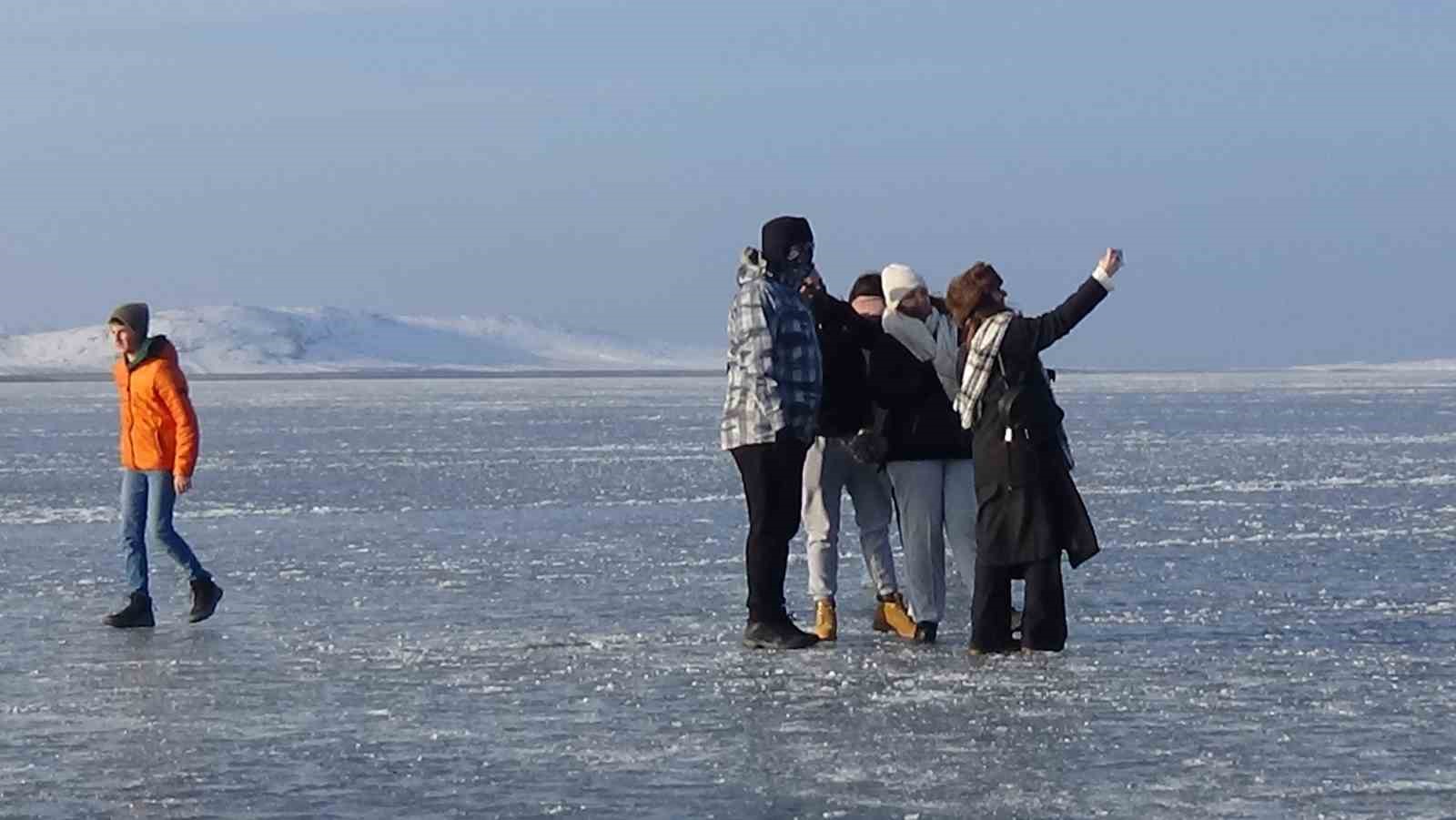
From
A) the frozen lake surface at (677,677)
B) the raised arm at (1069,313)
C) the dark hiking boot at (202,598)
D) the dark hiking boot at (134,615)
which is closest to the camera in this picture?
the frozen lake surface at (677,677)

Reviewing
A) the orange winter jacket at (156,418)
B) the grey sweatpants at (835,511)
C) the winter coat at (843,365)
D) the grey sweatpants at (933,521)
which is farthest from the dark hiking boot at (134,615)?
the grey sweatpants at (933,521)

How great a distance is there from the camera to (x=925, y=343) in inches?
352

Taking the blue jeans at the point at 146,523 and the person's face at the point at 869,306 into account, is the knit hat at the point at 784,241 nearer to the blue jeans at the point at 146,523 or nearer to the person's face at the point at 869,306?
the person's face at the point at 869,306

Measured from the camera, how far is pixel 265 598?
35.3ft

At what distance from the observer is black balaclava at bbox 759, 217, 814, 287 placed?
8.64 m

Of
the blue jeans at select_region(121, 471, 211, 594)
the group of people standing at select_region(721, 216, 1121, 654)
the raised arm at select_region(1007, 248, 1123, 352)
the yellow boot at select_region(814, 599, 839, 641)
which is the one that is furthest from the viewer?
the blue jeans at select_region(121, 471, 211, 594)

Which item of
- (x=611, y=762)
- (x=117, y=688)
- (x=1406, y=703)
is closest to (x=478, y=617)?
(x=117, y=688)

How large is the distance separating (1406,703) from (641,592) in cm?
437

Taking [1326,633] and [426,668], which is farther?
[1326,633]

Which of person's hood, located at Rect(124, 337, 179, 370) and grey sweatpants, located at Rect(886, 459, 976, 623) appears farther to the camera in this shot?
person's hood, located at Rect(124, 337, 179, 370)

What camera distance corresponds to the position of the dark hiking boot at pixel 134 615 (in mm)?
9703

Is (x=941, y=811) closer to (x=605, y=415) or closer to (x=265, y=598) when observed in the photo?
(x=265, y=598)

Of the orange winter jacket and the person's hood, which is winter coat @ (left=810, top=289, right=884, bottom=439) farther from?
the person's hood

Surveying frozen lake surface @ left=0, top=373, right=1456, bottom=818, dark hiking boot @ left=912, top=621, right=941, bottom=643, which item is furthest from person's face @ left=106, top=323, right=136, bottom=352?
dark hiking boot @ left=912, top=621, right=941, bottom=643
